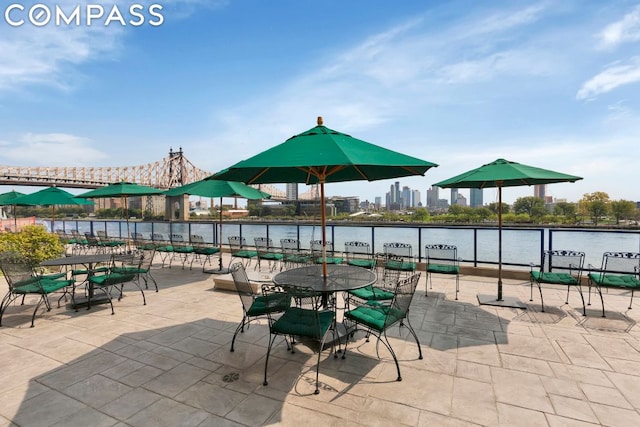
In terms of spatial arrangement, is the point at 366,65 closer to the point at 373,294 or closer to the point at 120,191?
the point at 373,294

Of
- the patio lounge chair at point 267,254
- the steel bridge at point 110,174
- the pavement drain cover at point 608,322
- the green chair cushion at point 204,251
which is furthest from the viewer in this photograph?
the steel bridge at point 110,174

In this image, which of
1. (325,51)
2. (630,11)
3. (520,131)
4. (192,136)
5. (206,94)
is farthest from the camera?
(192,136)

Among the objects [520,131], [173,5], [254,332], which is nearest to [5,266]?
[254,332]

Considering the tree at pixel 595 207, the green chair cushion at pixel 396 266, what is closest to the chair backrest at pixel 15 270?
the green chair cushion at pixel 396 266

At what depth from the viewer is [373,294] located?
11.1ft

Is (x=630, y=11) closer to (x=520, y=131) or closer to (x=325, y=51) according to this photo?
(x=325, y=51)

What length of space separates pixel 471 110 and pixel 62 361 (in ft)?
29.5

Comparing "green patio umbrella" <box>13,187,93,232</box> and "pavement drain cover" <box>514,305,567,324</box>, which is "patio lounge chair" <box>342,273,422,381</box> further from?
"green patio umbrella" <box>13,187,93,232</box>

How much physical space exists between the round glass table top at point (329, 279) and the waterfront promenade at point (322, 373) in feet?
2.13

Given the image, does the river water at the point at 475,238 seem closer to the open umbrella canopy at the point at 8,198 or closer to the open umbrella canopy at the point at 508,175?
the open umbrella canopy at the point at 508,175

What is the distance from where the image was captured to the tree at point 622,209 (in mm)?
41000

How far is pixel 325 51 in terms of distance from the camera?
6.95m

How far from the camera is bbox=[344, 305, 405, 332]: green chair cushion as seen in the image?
2574mm

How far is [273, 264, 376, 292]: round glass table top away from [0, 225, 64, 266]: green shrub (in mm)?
5954
